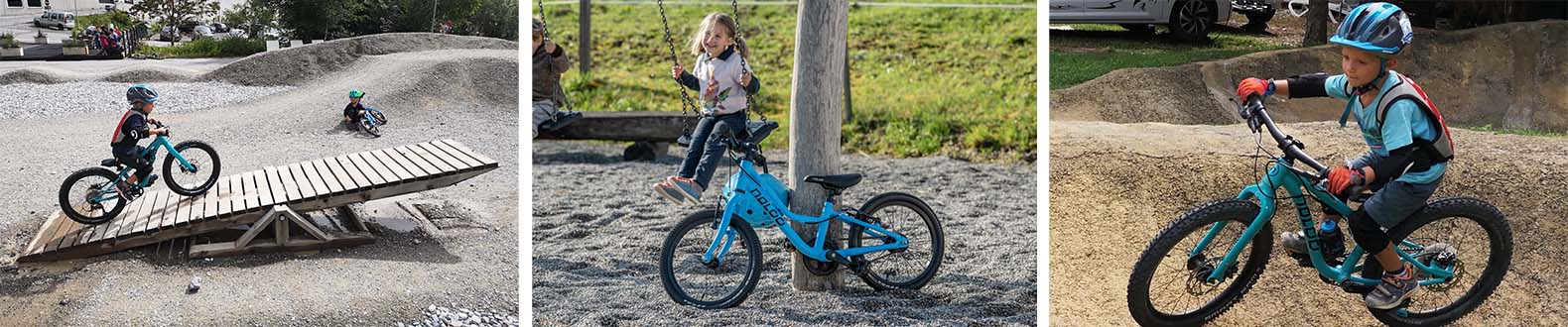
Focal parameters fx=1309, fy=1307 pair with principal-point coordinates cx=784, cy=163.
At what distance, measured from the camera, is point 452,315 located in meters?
5.50

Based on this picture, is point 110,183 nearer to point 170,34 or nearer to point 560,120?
point 170,34

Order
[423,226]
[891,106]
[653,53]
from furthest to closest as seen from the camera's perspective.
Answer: [653,53], [891,106], [423,226]

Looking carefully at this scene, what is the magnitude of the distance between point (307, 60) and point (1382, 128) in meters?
4.20

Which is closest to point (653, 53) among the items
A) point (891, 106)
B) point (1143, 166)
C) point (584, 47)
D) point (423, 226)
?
point (584, 47)

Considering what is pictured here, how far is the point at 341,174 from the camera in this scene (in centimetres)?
539

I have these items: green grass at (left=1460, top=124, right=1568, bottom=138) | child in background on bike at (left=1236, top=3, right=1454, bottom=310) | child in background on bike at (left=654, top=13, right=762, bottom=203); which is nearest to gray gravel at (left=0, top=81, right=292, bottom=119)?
child in background on bike at (left=654, top=13, right=762, bottom=203)

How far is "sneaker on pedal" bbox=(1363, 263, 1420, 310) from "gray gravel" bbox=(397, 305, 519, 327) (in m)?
3.42

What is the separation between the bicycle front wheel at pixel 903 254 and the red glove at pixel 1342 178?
162 cm

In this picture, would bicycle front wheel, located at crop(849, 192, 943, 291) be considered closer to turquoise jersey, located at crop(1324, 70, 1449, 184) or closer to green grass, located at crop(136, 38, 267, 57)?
turquoise jersey, located at crop(1324, 70, 1449, 184)

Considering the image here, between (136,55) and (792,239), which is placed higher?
(136,55)

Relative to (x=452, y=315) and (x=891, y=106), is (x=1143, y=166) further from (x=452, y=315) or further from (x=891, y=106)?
(x=891, y=106)

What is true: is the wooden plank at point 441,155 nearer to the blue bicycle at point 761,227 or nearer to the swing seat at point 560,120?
the swing seat at point 560,120

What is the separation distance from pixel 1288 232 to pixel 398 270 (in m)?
3.53

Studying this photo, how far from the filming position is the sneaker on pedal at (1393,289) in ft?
15.0
